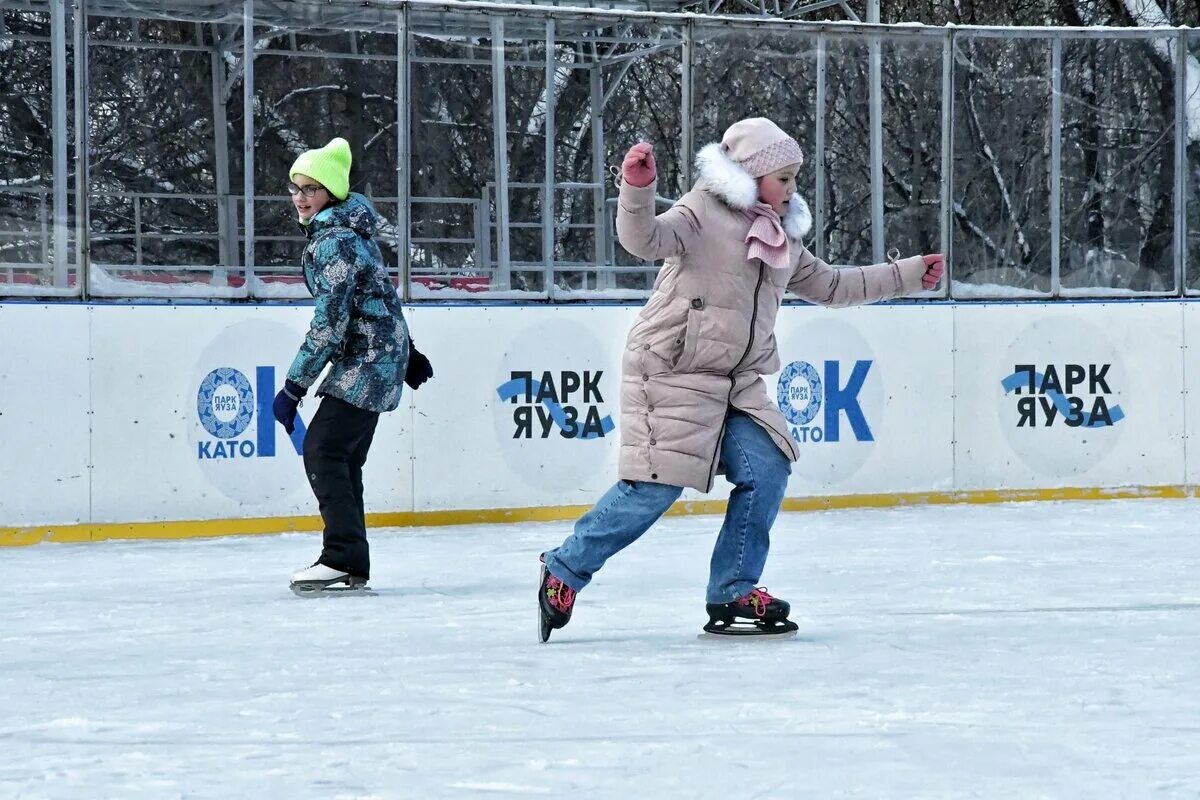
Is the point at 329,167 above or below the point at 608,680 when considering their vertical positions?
above

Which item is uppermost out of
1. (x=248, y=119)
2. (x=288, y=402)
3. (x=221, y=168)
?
(x=248, y=119)

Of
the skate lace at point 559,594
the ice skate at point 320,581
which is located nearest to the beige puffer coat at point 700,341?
the skate lace at point 559,594

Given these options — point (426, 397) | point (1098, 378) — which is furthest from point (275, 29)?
point (1098, 378)

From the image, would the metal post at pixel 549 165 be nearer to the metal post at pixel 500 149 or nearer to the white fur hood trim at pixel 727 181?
the metal post at pixel 500 149

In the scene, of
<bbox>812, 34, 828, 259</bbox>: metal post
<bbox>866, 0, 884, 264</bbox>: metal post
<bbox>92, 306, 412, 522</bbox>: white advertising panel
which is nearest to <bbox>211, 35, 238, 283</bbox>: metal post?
<bbox>92, 306, 412, 522</bbox>: white advertising panel

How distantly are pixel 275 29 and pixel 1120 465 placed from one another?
440cm

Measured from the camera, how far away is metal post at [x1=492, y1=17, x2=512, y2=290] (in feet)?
30.1

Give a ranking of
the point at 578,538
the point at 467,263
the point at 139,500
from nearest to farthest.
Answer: the point at 578,538 → the point at 139,500 → the point at 467,263

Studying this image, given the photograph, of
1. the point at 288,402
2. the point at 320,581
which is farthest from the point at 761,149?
the point at 320,581

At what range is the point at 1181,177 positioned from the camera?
10070mm

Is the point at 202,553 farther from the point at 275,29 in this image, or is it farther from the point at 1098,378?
the point at 1098,378

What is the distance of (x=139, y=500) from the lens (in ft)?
26.3

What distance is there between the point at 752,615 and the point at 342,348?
176 cm

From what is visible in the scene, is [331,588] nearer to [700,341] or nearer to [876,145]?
[700,341]
